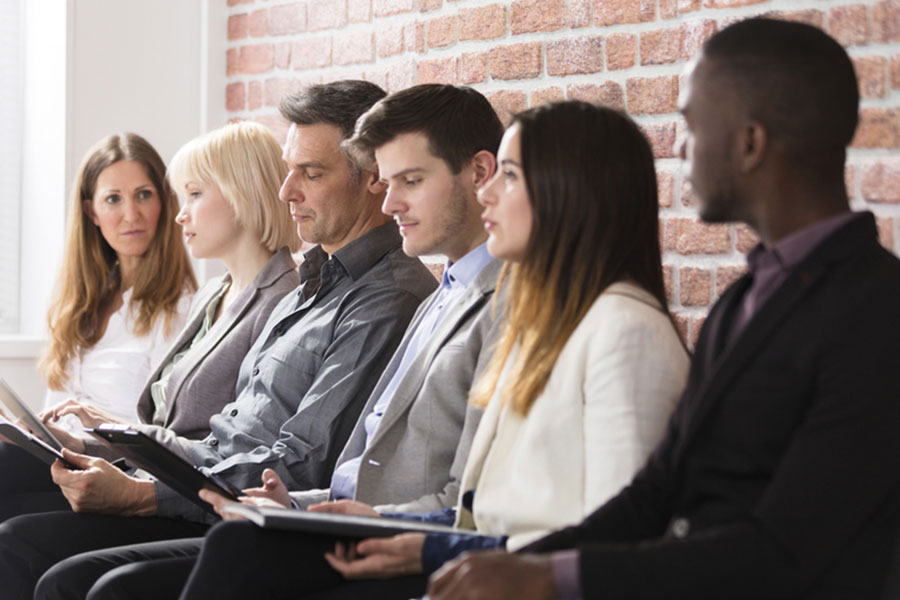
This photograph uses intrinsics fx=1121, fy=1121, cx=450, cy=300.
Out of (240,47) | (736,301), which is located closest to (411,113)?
(736,301)

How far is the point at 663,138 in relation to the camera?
8.20ft

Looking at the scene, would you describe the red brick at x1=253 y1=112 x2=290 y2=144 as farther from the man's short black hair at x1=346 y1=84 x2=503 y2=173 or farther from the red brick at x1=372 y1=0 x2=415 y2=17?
the man's short black hair at x1=346 y1=84 x2=503 y2=173

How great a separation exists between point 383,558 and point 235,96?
2660mm

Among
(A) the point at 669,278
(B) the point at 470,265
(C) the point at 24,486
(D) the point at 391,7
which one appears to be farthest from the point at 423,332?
(D) the point at 391,7

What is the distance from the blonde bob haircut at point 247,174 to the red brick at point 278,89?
713mm

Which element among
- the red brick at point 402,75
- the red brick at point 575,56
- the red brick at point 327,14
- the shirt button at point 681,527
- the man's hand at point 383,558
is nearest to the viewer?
the shirt button at point 681,527

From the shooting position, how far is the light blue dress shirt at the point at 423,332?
7.47ft

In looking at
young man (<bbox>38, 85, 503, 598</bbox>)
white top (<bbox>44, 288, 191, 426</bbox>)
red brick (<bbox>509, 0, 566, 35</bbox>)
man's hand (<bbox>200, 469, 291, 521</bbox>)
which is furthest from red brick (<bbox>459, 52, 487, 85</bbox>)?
man's hand (<bbox>200, 469, 291, 521</bbox>)

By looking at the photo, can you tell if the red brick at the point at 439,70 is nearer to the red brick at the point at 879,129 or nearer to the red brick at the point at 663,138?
the red brick at the point at 663,138

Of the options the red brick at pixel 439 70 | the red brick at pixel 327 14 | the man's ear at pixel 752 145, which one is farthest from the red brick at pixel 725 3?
the red brick at pixel 327 14

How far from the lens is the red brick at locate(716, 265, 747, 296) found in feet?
7.68

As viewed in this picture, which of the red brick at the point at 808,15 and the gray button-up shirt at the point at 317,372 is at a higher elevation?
the red brick at the point at 808,15

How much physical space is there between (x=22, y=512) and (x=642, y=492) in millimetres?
1908

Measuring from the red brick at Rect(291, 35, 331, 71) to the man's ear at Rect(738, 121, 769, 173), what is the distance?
234cm
